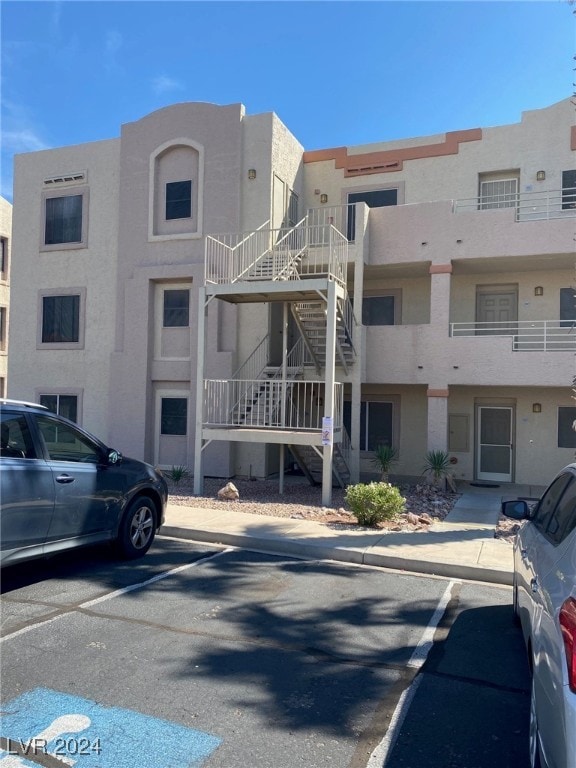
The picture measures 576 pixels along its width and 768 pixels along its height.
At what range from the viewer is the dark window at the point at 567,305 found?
1370 centimetres

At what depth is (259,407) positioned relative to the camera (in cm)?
1246

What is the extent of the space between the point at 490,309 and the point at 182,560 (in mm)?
10461

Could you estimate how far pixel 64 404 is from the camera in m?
16.5

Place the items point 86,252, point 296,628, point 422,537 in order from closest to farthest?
1. point 296,628
2. point 422,537
3. point 86,252

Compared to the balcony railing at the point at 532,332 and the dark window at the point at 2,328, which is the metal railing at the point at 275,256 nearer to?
the balcony railing at the point at 532,332

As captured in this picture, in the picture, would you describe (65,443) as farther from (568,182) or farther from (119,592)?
(568,182)

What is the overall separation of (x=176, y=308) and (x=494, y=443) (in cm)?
868

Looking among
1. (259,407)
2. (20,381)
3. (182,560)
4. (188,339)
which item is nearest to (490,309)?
(259,407)

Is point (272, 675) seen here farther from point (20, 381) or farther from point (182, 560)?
point (20, 381)

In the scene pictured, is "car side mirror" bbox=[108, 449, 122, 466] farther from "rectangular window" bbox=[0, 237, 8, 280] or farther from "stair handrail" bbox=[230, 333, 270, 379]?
"rectangular window" bbox=[0, 237, 8, 280]

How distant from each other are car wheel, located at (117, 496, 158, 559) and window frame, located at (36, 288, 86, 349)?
1015 centimetres

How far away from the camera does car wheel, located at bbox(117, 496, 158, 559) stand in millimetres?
6688

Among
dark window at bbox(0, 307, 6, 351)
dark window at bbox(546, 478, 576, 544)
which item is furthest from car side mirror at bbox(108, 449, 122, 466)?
dark window at bbox(0, 307, 6, 351)

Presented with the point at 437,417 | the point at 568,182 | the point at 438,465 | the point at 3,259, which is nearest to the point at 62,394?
the point at 437,417
